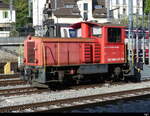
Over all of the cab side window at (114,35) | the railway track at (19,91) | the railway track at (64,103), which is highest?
the cab side window at (114,35)

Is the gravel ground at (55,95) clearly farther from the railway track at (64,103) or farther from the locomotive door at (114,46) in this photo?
the locomotive door at (114,46)

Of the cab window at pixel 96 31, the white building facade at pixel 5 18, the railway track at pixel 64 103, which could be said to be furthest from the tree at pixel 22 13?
the railway track at pixel 64 103

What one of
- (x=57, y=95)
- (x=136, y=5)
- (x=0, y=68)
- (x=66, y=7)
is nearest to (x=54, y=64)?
(x=57, y=95)

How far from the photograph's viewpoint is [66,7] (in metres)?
55.9

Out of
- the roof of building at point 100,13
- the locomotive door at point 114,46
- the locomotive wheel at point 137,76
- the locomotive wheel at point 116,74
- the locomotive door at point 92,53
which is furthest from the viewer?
the roof of building at point 100,13

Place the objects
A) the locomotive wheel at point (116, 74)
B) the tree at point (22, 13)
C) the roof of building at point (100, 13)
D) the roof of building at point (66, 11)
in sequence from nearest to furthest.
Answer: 1. the locomotive wheel at point (116, 74)
2. the roof of building at point (66, 11)
3. the roof of building at point (100, 13)
4. the tree at point (22, 13)

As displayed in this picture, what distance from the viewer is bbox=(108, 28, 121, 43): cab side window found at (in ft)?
49.8

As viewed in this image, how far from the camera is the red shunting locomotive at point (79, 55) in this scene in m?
13.7

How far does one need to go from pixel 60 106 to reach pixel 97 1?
52215 mm

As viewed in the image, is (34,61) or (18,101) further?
(34,61)

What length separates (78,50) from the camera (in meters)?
14.7

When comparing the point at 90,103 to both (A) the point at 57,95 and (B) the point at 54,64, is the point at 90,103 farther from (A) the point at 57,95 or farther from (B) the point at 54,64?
(B) the point at 54,64

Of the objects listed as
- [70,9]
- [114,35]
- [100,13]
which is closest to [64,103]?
[114,35]

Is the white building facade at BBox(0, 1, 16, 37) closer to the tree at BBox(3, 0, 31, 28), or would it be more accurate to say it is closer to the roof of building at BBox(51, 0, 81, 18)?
the tree at BBox(3, 0, 31, 28)
